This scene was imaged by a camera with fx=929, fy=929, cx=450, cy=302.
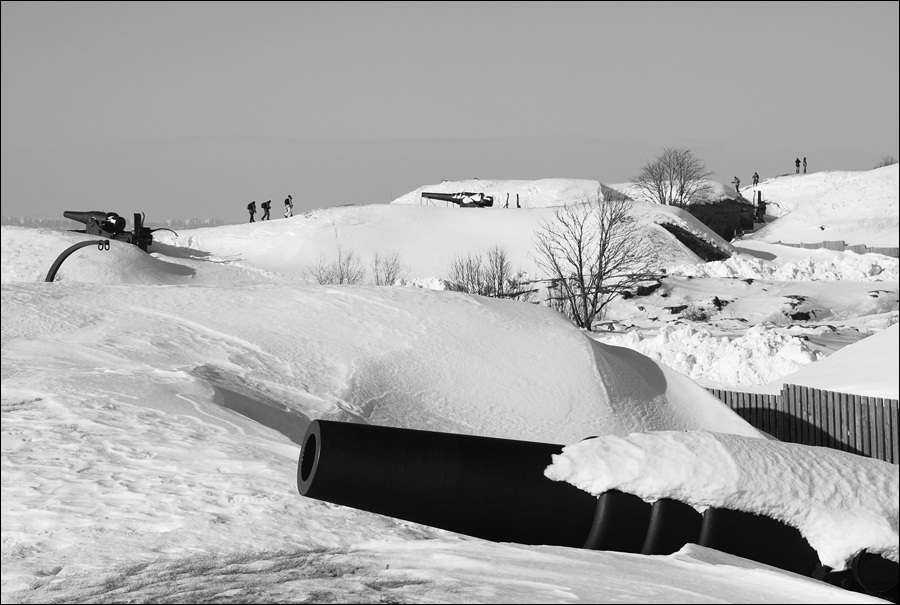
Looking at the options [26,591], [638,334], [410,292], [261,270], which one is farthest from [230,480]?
[261,270]

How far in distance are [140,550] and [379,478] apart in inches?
65.5

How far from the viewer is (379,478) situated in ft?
14.4

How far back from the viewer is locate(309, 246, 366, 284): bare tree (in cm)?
→ 3828

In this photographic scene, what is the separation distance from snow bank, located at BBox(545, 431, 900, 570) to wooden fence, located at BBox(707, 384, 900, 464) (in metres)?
7.29

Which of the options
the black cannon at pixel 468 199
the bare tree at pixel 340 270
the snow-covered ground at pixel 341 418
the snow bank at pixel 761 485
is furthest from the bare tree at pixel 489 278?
the snow bank at pixel 761 485

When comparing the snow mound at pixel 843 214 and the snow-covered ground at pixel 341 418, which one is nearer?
the snow-covered ground at pixel 341 418

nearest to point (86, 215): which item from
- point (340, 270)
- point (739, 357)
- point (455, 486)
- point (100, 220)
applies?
point (100, 220)

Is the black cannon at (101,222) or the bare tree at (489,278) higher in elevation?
the black cannon at (101,222)

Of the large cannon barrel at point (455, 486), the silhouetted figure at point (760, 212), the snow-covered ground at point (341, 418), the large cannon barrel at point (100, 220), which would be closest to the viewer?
the snow-covered ground at point (341, 418)

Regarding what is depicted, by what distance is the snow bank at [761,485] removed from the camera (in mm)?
4488

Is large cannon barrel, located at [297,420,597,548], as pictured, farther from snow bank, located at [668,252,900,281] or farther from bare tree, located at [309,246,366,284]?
bare tree, located at [309,246,366,284]

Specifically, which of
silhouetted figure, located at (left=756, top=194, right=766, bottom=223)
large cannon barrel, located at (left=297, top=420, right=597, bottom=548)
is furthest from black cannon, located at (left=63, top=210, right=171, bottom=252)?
silhouetted figure, located at (left=756, top=194, right=766, bottom=223)

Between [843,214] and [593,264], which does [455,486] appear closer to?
[593,264]

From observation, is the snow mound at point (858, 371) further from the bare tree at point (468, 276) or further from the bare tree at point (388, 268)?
the bare tree at point (388, 268)
